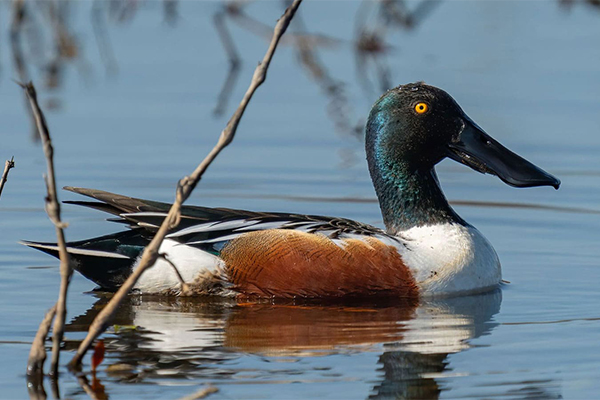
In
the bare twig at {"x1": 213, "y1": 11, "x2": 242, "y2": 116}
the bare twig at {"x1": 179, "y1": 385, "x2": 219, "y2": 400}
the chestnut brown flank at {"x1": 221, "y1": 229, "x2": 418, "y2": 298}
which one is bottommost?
the bare twig at {"x1": 179, "y1": 385, "x2": 219, "y2": 400}

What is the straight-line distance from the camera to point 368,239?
7.20 meters

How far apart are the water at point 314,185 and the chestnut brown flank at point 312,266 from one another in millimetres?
138

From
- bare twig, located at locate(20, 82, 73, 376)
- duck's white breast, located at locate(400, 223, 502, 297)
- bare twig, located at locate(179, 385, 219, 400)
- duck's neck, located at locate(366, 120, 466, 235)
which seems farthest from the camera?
duck's neck, located at locate(366, 120, 466, 235)

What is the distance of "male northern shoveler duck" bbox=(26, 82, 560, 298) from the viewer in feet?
23.5

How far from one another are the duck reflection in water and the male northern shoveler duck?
122 millimetres

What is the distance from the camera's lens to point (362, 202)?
31.5ft

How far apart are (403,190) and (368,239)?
0.66 metres

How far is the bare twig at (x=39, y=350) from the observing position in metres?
5.22

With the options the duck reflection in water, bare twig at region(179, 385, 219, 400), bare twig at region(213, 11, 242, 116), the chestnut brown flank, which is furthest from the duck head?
bare twig at region(213, 11, 242, 116)

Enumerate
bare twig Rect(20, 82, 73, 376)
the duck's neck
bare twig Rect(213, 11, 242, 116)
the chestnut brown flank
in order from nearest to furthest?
1. bare twig Rect(20, 82, 73, 376)
2. the chestnut brown flank
3. the duck's neck
4. bare twig Rect(213, 11, 242, 116)

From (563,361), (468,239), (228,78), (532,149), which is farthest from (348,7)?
(563,361)

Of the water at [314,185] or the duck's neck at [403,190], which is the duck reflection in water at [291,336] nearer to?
the water at [314,185]

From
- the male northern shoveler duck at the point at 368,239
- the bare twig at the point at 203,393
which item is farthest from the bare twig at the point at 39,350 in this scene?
the male northern shoveler duck at the point at 368,239

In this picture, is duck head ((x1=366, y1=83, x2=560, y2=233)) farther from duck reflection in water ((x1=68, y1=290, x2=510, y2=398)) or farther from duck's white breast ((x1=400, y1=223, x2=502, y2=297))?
duck reflection in water ((x1=68, y1=290, x2=510, y2=398))
